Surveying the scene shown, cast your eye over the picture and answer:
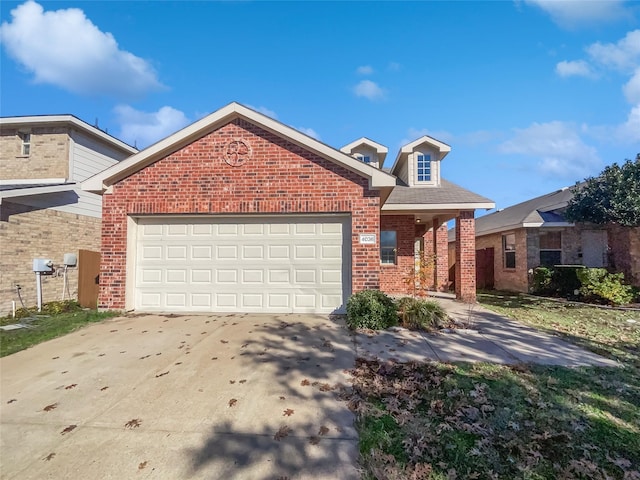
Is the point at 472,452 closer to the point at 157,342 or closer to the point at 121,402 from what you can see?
the point at 121,402

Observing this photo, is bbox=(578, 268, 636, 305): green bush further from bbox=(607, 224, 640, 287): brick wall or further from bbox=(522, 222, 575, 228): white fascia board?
bbox=(522, 222, 575, 228): white fascia board

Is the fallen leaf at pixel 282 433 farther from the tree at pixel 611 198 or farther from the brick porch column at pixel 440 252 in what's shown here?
the tree at pixel 611 198

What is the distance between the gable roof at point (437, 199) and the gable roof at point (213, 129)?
3.21 metres

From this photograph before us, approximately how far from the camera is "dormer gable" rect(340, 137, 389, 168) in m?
13.3

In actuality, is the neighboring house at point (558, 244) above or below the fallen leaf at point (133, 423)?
above

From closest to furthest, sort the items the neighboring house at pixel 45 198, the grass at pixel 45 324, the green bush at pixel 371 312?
the grass at pixel 45 324, the green bush at pixel 371 312, the neighboring house at pixel 45 198

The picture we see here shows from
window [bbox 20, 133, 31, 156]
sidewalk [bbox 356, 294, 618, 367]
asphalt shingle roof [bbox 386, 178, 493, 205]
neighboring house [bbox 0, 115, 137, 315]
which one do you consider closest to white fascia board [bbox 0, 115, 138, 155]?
neighboring house [bbox 0, 115, 137, 315]

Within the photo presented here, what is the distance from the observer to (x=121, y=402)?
390 cm

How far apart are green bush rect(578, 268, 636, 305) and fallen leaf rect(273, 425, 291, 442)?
1189 centimetres

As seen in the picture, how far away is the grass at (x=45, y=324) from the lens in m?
6.20

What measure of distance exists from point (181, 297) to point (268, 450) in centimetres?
616

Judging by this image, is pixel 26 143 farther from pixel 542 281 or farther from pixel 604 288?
pixel 604 288

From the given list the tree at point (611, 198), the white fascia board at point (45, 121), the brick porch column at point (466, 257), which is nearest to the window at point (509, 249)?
the tree at point (611, 198)

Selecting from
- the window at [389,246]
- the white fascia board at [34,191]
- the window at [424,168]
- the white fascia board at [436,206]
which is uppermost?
the window at [424,168]
